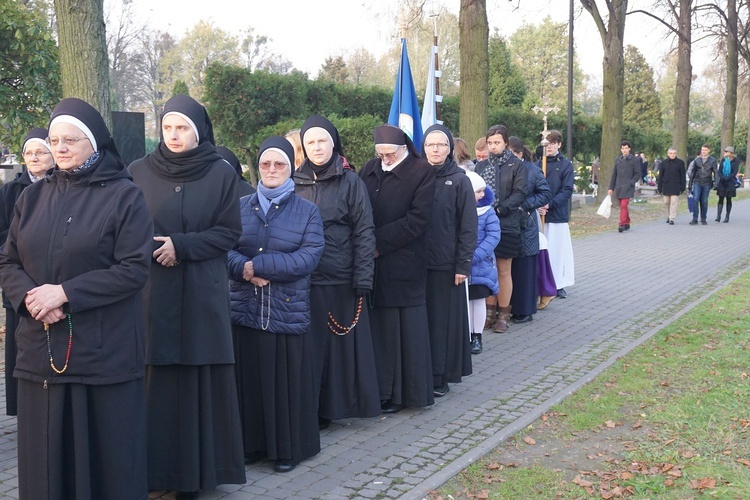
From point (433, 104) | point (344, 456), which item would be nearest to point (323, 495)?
point (344, 456)

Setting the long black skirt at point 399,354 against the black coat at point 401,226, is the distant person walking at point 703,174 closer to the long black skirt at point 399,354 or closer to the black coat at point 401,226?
the black coat at point 401,226

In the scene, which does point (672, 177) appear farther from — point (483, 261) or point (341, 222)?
point (341, 222)

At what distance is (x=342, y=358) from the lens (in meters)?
5.87

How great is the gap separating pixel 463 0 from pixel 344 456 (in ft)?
36.2

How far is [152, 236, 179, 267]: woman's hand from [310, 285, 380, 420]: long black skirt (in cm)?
151

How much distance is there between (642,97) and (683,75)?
36.3 metres

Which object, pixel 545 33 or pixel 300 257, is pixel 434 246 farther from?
pixel 545 33

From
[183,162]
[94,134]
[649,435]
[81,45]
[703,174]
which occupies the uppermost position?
[81,45]

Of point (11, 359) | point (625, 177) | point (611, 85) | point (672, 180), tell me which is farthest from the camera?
point (611, 85)

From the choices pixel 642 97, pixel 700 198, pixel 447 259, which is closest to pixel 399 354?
pixel 447 259

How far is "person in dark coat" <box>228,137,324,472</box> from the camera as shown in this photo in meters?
5.09

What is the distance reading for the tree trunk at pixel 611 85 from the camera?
80.7ft

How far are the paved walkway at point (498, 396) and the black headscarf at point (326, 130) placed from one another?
1838mm

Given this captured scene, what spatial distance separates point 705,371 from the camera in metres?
7.34
